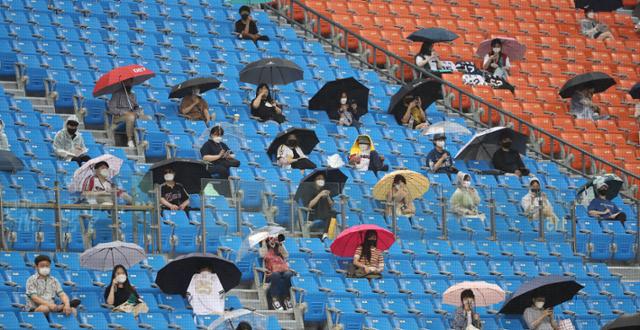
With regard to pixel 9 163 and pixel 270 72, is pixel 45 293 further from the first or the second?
pixel 270 72

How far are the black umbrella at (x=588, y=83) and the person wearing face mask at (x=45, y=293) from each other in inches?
540

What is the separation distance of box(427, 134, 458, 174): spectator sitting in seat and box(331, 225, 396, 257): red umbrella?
411cm

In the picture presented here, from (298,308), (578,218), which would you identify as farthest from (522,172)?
(298,308)

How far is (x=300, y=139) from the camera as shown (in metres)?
28.0

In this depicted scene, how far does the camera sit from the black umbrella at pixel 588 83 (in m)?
32.7

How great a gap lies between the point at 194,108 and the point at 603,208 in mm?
6864

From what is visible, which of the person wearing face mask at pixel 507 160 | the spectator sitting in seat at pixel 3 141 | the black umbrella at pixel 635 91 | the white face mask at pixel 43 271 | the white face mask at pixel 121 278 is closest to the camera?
the white face mask at pixel 43 271

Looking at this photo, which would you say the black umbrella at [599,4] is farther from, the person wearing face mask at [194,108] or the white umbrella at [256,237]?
the white umbrella at [256,237]

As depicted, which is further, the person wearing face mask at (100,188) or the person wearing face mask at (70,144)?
the person wearing face mask at (70,144)

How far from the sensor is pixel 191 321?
885 inches

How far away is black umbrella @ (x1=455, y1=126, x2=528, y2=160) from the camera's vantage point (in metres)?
29.0

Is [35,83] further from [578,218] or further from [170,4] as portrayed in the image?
[578,218]

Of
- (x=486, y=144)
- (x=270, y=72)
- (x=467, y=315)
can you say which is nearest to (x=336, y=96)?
(x=270, y=72)

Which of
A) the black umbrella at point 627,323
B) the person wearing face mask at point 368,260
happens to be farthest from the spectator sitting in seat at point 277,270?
the black umbrella at point 627,323
